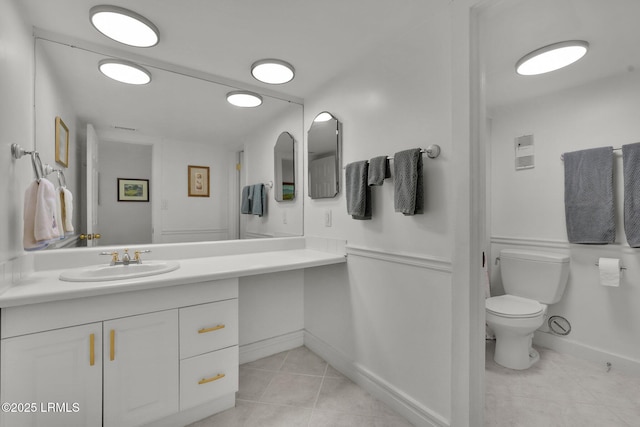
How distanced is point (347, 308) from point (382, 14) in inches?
69.3

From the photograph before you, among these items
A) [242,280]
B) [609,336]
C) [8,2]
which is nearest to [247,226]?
[242,280]

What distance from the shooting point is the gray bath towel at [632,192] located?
1845 millimetres

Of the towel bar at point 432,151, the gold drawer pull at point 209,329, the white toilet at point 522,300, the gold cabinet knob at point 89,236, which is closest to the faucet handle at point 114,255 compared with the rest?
the gold cabinet knob at point 89,236

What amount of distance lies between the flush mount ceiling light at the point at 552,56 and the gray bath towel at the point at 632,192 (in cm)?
77

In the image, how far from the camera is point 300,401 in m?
1.69

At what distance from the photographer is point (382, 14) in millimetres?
1413

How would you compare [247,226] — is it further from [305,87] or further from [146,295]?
[305,87]

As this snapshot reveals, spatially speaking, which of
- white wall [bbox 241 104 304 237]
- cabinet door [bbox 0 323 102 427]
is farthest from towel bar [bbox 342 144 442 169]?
cabinet door [bbox 0 323 102 427]

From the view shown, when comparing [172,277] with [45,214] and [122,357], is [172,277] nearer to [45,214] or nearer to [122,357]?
[122,357]

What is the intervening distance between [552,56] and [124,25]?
237 centimetres

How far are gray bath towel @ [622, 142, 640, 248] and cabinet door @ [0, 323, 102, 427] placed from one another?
313 cm

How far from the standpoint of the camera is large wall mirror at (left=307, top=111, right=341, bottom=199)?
2020 mm

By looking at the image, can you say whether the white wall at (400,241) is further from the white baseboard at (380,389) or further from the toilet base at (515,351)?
the toilet base at (515,351)

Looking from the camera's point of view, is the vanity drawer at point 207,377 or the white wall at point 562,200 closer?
the vanity drawer at point 207,377
